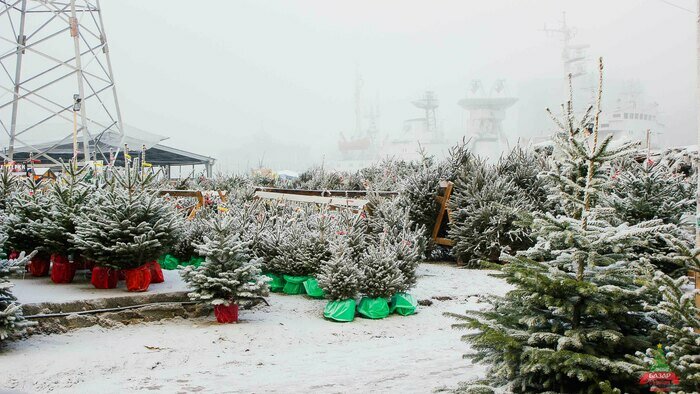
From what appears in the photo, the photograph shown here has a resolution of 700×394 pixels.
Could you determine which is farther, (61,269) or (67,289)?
(61,269)

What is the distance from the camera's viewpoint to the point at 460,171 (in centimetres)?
1284

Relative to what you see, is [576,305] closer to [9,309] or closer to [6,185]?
[9,309]

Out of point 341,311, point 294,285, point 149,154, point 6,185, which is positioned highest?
point 149,154

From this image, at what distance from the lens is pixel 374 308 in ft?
25.2

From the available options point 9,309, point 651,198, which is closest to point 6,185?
point 9,309

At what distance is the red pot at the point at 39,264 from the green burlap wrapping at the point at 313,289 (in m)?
3.71

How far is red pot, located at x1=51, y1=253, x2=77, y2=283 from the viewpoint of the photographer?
7906 millimetres

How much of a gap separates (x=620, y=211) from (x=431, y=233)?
5334 millimetres

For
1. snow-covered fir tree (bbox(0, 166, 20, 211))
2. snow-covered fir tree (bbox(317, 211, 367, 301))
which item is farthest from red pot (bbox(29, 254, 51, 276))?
snow-covered fir tree (bbox(317, 211, 367, 301))

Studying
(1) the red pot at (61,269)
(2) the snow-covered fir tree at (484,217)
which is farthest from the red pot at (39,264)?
(2) the snow-covered fir tree at (484,217)

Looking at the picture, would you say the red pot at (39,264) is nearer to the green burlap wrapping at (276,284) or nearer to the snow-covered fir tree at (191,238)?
the snow-covered fir tree at (191,238)

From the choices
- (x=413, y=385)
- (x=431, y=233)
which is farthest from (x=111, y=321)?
(x=431, y=233)

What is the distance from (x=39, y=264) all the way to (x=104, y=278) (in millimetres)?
1553

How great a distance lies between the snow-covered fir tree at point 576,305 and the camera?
3.36 meters
